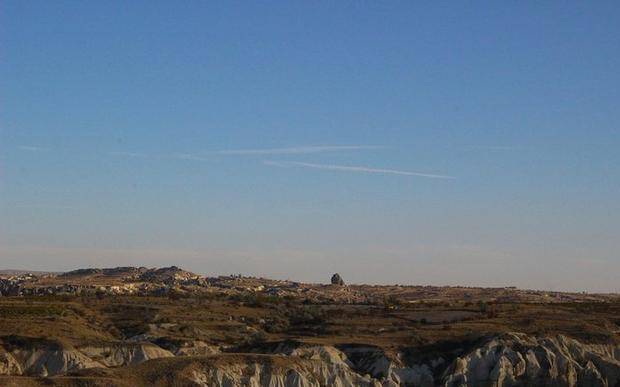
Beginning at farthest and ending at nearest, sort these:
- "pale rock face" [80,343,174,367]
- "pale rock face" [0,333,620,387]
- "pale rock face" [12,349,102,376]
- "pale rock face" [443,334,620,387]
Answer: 1. "pale rock face" [443,334,620,387]
2. "pale rock face" [80,343,174,367]
3. "pale rock face" [12,349,102,376]
4. "pale rock face" [0,333,620,387]

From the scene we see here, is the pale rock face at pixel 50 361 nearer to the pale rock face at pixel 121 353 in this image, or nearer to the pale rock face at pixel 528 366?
the pale rock face at pixel 121 353

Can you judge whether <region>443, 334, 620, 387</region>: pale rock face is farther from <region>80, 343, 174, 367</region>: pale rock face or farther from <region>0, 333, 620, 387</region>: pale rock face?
<region>80, 343, 174, 367</region>: pale rock face

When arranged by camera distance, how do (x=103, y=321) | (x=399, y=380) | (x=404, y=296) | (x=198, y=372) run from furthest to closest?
(x=404, y=296) → (x=103, y=321) → (x=399, y=380) → (x=198, y=372)

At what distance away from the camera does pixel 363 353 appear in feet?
229

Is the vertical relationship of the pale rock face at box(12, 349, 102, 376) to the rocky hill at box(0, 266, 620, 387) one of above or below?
below

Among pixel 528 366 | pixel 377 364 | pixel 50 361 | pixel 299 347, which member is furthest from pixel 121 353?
pixel 528 366

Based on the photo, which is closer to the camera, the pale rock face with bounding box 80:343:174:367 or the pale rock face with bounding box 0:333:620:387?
the pale rock face with bounding box 0:333:620:387

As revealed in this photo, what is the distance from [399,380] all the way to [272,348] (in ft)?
29.2

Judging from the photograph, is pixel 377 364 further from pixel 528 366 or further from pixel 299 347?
pixel 528 366

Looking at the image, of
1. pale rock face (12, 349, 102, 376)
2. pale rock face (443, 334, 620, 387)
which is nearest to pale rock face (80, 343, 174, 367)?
pale rock face (12, 349, 102, 376)

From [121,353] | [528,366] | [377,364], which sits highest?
[528,366]

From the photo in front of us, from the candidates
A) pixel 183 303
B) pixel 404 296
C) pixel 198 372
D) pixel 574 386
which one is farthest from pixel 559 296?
pixel 198 372

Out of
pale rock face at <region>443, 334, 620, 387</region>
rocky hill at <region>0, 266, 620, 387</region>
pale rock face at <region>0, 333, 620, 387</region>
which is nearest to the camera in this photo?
rocky hill at <region>0, 266, 620, 387</region>

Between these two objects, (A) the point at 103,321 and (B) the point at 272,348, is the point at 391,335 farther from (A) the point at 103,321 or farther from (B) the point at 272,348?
(A) the point at 103,321
